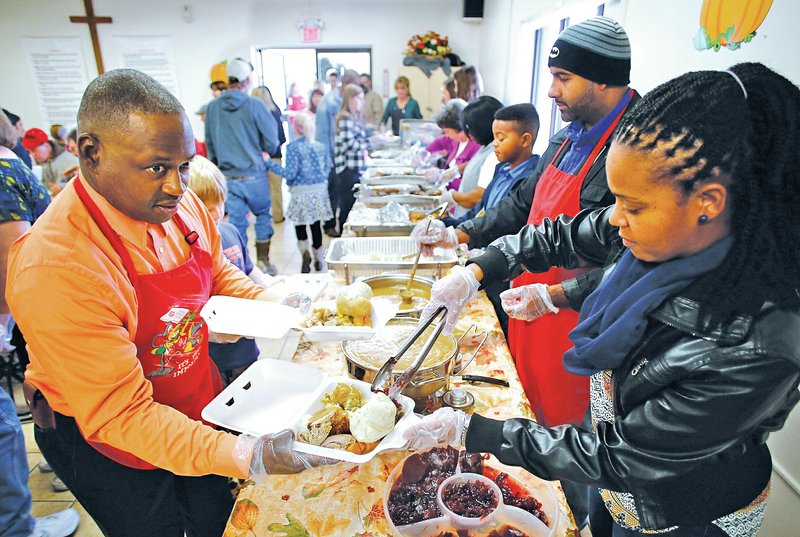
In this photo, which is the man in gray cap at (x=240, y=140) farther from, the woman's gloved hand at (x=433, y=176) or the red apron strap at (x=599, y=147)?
the red apron strap at (x=599, y=147)

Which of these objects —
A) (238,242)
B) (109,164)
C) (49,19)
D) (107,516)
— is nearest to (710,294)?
(109,164)

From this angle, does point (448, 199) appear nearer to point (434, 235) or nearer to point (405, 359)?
point (434, 235)

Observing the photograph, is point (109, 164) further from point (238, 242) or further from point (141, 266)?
point (238, 242)

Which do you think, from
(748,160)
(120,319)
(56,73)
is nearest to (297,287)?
(120,319)

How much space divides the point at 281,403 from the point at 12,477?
1.10 m

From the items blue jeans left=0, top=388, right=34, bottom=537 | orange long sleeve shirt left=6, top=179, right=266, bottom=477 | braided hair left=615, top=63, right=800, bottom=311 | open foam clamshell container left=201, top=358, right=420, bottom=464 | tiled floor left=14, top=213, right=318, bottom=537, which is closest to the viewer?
braided hair left=615, top=63, right=800, bottom=311

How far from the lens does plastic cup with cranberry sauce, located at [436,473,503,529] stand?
987mm

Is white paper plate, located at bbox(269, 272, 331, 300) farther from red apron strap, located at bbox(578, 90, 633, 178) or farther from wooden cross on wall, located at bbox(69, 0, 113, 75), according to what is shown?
wooden cross on wall, located at bbox(69, 0, 113, 75)

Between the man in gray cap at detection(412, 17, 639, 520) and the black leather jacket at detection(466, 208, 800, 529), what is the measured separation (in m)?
0.65

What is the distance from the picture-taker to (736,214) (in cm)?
75

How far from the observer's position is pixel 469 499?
3.41 feet

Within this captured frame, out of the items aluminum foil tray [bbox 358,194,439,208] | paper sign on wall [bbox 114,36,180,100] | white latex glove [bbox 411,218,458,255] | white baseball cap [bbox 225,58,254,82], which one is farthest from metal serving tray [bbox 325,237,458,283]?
paper sign on wall [bbox 114,36,180,100]

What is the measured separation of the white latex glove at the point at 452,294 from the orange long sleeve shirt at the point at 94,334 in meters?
0.73

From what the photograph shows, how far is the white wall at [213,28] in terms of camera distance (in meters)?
7.34
